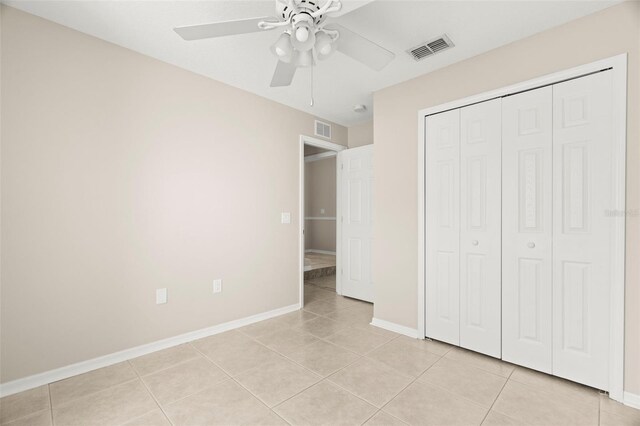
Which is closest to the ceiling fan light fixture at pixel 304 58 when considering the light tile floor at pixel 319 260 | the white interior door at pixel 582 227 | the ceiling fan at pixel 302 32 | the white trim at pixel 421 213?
the ceiling fan at pixel 302 32

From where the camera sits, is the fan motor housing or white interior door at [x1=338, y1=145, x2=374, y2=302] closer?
the fan motor housing

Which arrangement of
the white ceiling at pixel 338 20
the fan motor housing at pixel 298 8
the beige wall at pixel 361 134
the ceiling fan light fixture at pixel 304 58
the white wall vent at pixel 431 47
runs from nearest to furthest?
the fan motor housing at pixel 298 8 < the ceiling fan light fixture at pixel 304 58 < the white ceiling at pixel 338 20 < the white wall vent at pixel 431 47 < the beige wall at pixel 361 134

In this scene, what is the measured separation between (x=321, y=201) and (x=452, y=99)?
4699 mm

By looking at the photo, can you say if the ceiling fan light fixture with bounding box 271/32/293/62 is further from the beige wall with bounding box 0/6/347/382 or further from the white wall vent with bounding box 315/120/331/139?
the white wall vent with bounding box 315/120/331/139

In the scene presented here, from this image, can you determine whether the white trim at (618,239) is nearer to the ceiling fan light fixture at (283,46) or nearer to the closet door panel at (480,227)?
the closet door panel at (480,227)

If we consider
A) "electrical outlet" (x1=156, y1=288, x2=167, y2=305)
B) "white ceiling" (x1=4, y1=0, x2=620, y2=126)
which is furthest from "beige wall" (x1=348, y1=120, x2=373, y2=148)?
"electrical outlet" (x1=156, y1=288, x2=167, y2=305)

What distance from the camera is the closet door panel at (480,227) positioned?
2.46m

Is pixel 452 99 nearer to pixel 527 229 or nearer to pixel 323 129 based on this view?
pixel 527 229

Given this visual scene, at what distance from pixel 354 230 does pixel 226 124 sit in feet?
7.23

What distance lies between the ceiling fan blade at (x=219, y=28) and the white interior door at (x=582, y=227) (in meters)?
2.16

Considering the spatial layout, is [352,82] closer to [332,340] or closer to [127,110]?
[127,110]

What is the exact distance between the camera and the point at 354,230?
4.21m

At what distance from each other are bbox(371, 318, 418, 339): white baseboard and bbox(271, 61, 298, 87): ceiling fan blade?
2557mm

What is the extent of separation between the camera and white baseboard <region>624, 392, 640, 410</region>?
1.83 m
